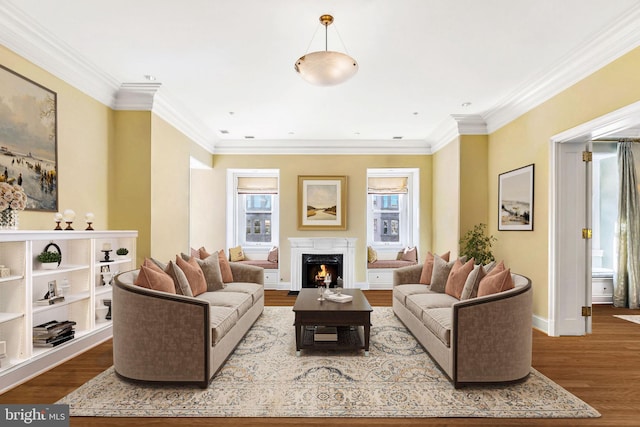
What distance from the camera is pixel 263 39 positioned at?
10.7 feet

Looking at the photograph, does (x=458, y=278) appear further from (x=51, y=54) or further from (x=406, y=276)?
(x=51, y=54)

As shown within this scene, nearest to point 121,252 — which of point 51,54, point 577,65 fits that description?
point 51,54

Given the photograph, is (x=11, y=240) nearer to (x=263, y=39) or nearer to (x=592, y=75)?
(x=263, y=39)

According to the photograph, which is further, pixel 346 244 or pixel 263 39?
pixel 346 244

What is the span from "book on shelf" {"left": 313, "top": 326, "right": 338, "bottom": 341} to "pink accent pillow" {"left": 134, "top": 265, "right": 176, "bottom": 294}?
4.78ft

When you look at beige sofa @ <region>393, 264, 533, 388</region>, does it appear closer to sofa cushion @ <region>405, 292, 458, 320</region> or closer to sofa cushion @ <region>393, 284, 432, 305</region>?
sofa cushion @ <region>405, 292, 458, 320</region>

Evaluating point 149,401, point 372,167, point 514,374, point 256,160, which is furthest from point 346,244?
point 149,401

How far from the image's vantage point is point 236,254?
7.55 meters

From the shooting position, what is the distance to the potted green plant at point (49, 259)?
3.22 meters

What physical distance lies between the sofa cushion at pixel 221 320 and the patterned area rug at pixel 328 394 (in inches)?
12.7

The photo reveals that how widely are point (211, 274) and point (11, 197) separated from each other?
220cm

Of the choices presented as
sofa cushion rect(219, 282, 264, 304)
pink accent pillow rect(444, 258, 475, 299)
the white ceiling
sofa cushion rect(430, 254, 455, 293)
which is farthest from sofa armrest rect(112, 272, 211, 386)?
sofa cushion rect(430, 254, 455, 293)

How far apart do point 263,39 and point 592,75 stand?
3.18m

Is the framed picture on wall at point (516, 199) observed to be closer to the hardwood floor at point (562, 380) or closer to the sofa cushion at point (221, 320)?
the hardwood floor at point (562, 380)
